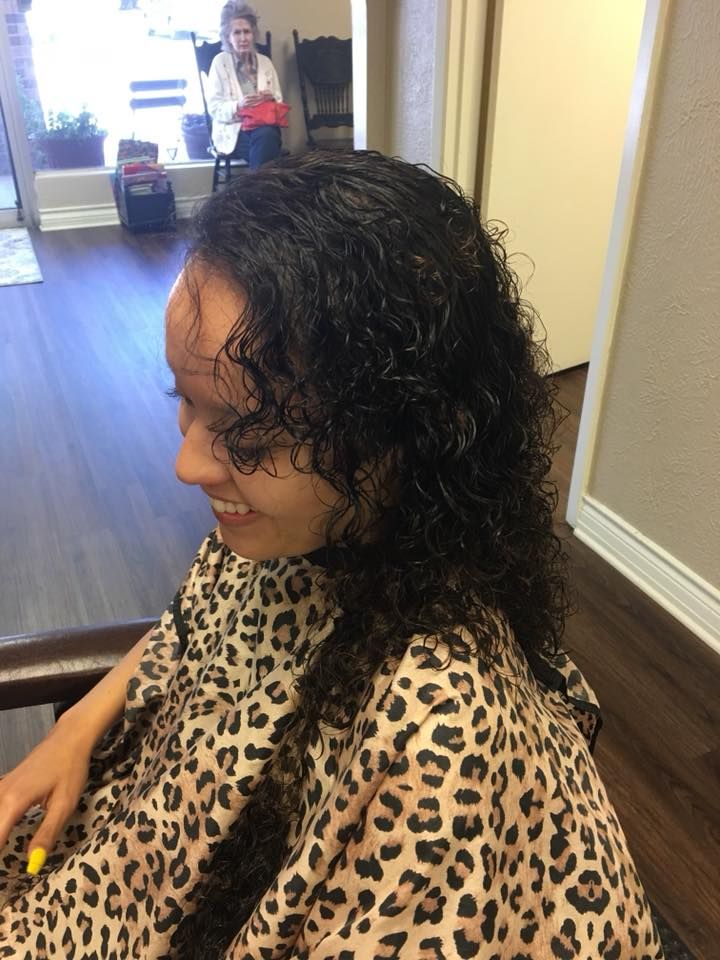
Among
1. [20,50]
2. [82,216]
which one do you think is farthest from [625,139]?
[20,50]

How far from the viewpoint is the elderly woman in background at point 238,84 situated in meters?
4.69

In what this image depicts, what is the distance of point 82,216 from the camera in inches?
198

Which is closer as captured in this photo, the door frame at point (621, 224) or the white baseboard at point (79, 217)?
the door frame at point (621, 224)

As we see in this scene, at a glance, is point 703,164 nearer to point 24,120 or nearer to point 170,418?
point 170,418

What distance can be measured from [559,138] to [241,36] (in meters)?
2.78

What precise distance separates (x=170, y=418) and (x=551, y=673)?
7.95ft

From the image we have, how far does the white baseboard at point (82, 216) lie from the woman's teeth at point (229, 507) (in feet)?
15.3

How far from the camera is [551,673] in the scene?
0.73 meters

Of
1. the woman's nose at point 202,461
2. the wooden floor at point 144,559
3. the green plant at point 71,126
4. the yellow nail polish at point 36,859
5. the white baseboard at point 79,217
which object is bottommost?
the wooden floor at point 144,559

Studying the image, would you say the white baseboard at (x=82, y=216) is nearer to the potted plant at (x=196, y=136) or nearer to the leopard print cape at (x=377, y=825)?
the potted plant at (x=196, y=136)

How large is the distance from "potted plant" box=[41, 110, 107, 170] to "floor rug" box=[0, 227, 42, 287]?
1.58 feet

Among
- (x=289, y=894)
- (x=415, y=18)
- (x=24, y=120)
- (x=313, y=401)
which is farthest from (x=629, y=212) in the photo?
(x=24, y=120)

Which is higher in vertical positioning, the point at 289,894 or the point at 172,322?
the point at 172,322

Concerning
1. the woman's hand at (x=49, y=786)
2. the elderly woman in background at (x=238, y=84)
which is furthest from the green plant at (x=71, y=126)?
the woman's hand at (x=49, y=786)
